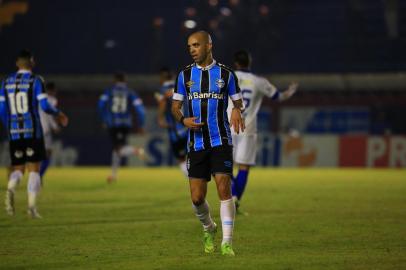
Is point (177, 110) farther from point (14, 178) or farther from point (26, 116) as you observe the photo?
point (14, 178)

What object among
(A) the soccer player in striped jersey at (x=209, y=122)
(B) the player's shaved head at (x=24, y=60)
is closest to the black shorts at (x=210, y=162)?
(A) the soccer player in striped jersey at (x=209, y=122)

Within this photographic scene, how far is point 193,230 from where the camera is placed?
1142 centimetres

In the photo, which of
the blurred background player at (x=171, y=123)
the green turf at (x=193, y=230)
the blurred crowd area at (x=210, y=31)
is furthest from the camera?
the blurred crowd area at (x=210, y=31)

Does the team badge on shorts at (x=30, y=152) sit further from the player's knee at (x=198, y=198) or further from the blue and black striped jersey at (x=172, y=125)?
the blue and black striped jersey at (x=172, y=125)

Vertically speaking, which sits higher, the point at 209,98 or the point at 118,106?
the point at 209,98

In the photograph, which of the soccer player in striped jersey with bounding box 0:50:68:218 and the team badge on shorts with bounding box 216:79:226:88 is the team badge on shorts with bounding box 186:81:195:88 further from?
the soccer player in striped jersey with bounding box 0:50:68:218

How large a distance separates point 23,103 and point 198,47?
4717 mm

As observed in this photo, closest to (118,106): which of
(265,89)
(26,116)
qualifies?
(265,89)

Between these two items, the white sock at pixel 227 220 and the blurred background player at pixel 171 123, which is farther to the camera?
the blurred background player at pixel 171 123

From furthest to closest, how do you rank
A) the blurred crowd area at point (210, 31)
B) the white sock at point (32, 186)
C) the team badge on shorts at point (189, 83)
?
the blurred crowd area at point (210, 31) < the white sock at point (32, 186) < the team badge on shorts at point (189, 83)

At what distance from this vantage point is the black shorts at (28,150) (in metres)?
12.9

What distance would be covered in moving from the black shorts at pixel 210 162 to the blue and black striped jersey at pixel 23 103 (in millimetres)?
4158

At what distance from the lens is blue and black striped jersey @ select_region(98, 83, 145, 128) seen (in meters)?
22.4

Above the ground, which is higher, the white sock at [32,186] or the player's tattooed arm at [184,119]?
the player's tattooed arm at [184,119]
